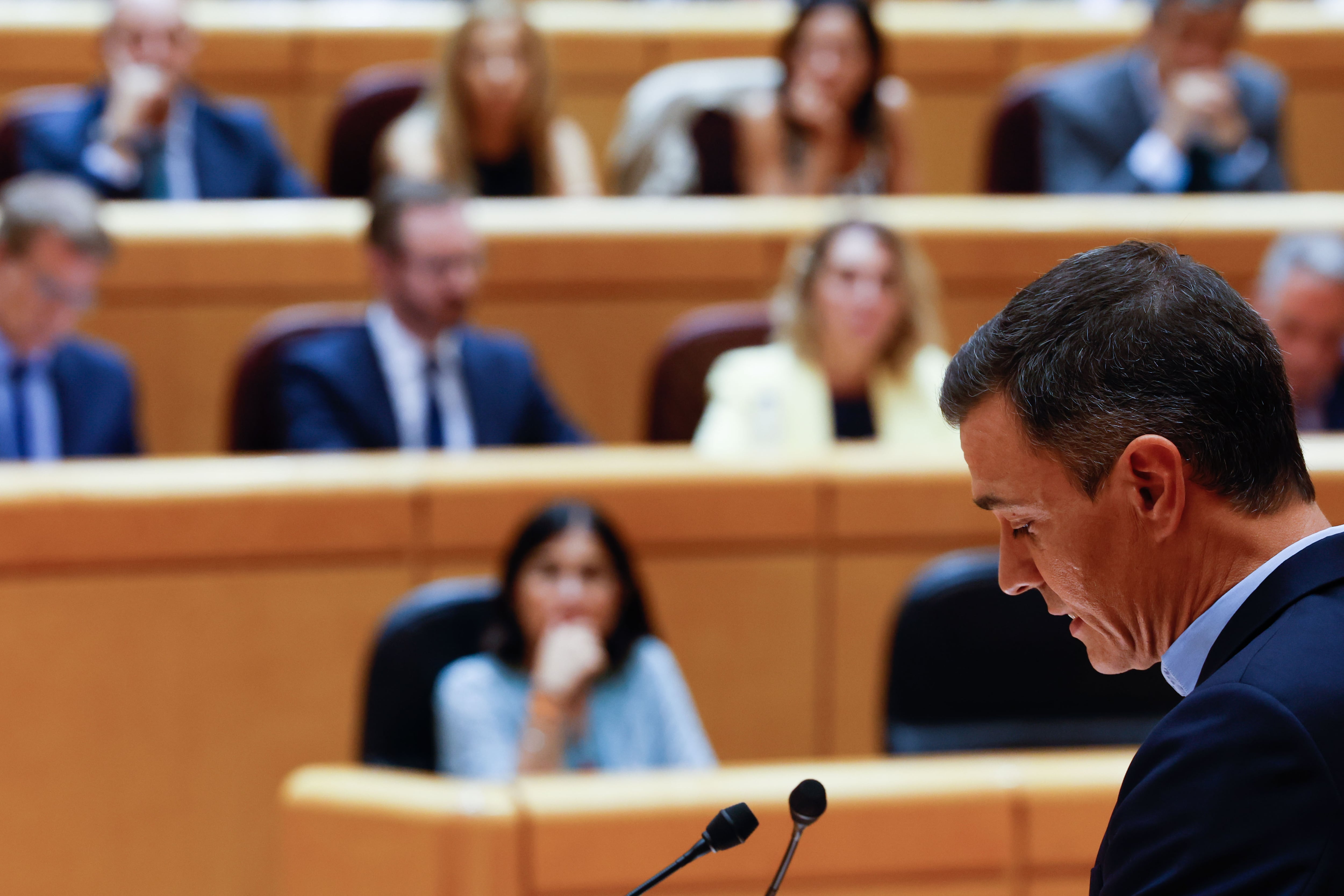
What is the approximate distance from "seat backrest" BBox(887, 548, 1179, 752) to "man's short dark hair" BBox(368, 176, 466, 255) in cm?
71

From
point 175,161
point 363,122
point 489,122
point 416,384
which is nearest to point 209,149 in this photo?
point 175,161

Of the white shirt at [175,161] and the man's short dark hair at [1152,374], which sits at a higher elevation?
the white shirt at [175,161]

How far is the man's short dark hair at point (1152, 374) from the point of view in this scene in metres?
0.49

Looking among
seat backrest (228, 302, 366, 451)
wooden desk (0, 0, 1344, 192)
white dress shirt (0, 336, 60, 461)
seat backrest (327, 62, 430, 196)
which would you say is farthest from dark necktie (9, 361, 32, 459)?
wooden desk (0, 0, 1344, 192)

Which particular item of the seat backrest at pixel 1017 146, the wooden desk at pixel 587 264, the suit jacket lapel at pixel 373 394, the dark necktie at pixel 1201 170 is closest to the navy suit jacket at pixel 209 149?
the wooden desk at pixel 587 264

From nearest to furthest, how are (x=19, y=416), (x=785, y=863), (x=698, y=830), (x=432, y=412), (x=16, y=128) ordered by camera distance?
1. (x=785, y=863)
2. (x=698, y=830)
3. (x=19, y=416)
4. (x=432, y=412)
5. (x=16, y=128)

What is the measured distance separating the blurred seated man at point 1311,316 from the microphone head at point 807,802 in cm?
127

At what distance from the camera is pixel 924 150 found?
2.66 m

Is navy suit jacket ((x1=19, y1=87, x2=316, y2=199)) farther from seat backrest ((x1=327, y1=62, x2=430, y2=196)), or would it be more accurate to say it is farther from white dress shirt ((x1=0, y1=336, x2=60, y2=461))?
white dress shirt ((x1=0, y1=336, x2=60, y2=461))

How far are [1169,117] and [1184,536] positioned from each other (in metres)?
1.82

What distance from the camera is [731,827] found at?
1.92 ft

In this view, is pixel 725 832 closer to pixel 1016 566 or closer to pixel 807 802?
pixel 807 802

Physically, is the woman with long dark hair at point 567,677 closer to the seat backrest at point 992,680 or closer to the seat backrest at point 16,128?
the seat backrest at point 992,680

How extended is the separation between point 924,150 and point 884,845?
1737 mm
